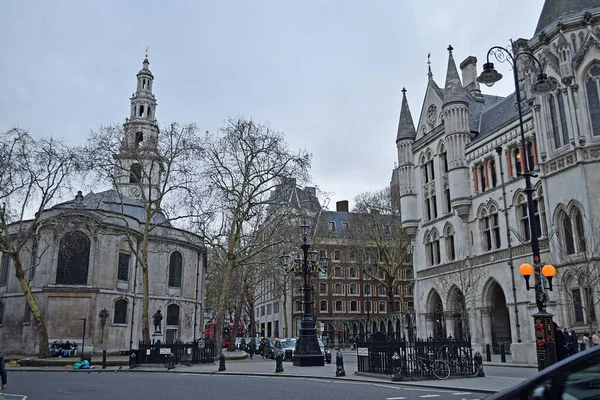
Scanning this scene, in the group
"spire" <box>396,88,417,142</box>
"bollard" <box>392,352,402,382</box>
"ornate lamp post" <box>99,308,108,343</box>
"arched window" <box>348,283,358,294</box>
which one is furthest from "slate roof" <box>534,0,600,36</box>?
"arched window" <box>348,283,358,294</box>

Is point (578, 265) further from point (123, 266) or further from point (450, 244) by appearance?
point (123, 266)

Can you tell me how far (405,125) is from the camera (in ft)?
154

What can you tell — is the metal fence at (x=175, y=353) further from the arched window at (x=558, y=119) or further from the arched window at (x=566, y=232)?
the arched window at (x=558, y=119)

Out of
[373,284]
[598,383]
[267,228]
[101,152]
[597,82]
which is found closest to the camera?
[598,383]

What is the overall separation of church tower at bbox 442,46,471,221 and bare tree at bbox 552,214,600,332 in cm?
971

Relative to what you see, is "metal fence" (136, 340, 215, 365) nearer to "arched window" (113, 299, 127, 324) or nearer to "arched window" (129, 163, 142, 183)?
"arched window" (129, 163, 142, 183)

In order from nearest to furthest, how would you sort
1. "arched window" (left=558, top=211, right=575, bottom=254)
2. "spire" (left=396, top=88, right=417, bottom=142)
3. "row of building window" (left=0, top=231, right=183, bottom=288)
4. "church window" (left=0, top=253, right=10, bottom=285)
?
1. "arched window" (left=558, top=211, right=575, bottom=254)
2. "row of building window" (left=0, top=231, right=183, bottom=288)
3. "church window" (left=0, top=253, right=10, bottom=285)
4. "spire" (left=396, top=88, right=417, bottom=142)

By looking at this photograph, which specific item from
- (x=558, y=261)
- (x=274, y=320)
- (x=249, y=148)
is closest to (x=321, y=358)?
(x=558, y=261)

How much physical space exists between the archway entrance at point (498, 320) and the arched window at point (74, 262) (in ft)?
95.0

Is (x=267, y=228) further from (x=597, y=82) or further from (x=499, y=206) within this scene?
(x=597, y=82)

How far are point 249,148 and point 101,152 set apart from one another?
30.9 feet

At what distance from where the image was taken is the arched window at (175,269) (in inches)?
1911

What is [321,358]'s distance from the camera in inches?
1003

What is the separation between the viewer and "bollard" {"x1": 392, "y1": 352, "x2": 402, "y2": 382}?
56.4 ft
